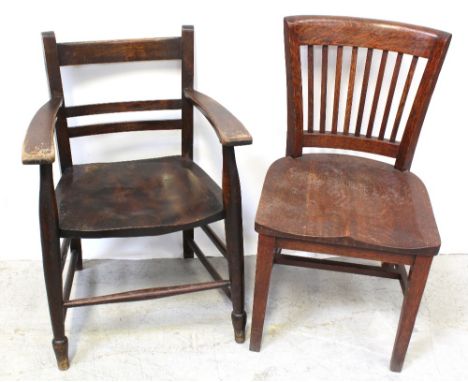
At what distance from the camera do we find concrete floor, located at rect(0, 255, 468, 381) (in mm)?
1618

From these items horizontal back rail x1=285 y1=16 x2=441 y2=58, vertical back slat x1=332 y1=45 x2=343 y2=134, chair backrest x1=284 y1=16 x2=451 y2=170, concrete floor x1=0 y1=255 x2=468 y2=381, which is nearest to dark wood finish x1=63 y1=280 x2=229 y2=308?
concrete floor x1=0 y1=255 x2=468 y2=381

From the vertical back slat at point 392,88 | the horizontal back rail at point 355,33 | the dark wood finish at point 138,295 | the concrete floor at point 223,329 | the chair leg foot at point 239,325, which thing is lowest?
the concrete floor at point 223,329

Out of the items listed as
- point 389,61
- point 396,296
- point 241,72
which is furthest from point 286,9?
point 396,296

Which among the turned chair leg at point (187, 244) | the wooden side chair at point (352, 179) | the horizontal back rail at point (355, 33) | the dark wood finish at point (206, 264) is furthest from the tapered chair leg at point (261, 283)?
the horizontal back rail at point (355, 33)

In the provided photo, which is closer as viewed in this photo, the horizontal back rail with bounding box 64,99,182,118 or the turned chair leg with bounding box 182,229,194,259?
the horizontal back rail with bounding box 64,99,182,118

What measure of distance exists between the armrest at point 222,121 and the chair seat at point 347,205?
0.66 ft

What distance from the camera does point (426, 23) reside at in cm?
169

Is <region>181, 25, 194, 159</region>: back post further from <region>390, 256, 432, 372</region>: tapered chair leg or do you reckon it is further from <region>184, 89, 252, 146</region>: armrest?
<region>390, 256, 432, 372</region>: tapered chair leg

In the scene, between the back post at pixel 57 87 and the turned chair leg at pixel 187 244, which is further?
the turned chair leg at pixel 187 244

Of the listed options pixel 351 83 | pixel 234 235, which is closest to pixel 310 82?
pixel 351 83

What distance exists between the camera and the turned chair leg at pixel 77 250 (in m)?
1.89

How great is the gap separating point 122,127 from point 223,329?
706 mm

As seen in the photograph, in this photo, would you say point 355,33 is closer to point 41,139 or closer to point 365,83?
point 365,83

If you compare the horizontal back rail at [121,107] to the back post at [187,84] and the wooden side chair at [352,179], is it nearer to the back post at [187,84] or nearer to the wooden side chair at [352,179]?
the back post at [187,84]
